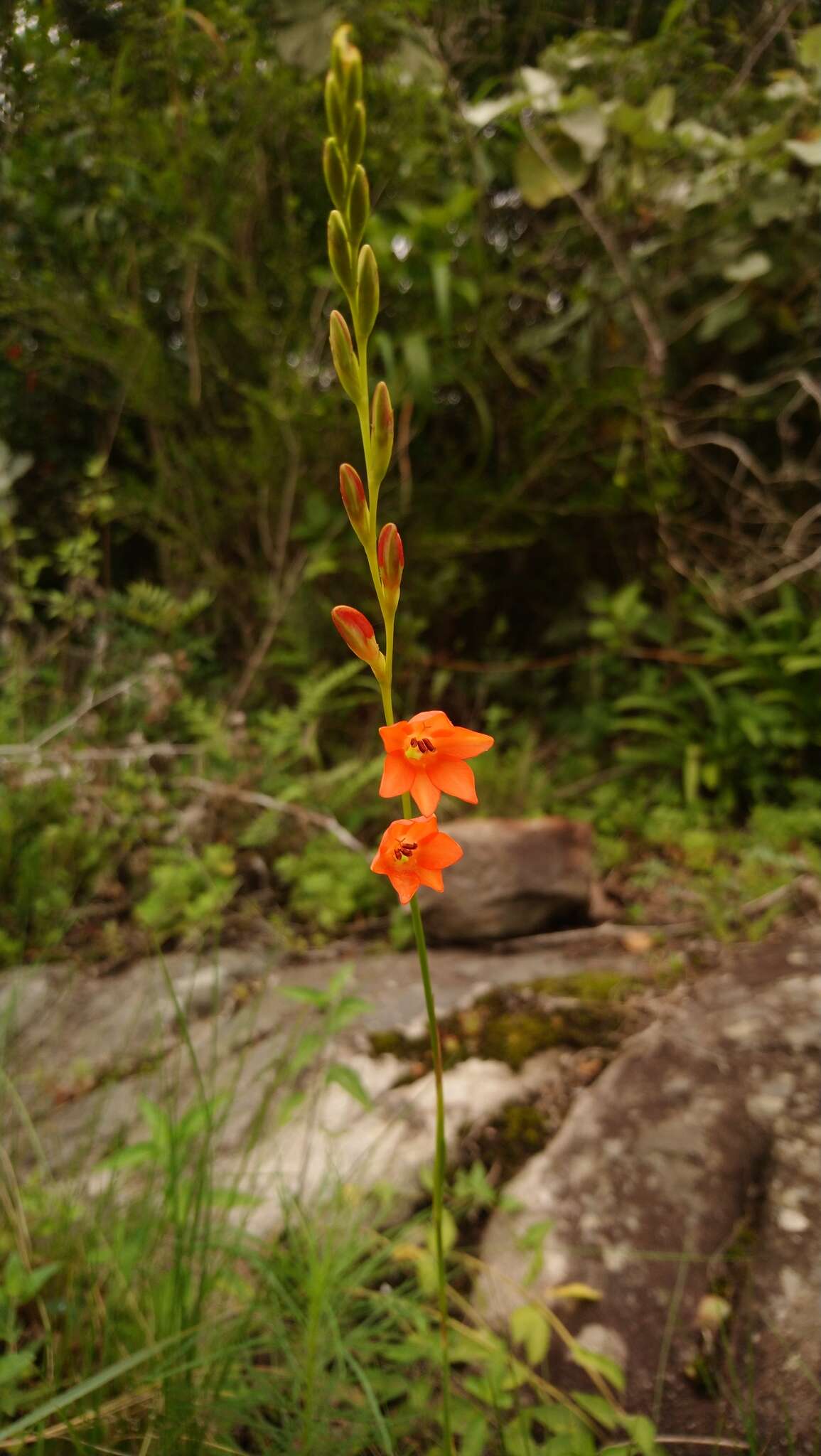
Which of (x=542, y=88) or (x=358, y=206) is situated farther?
(x=542, y=88)

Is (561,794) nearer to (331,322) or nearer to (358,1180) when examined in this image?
(358,1180)

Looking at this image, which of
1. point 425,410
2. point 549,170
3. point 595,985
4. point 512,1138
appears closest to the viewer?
point 512,1138

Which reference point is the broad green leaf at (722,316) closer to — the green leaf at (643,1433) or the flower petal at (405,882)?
the flower petal at (405,882)

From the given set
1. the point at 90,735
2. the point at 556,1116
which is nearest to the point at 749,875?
the point at 556,1116

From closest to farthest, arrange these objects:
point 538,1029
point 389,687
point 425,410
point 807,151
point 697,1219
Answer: point 389,687 < point 697,1219 < point 538,1029 < point 807,151 < point 425,410

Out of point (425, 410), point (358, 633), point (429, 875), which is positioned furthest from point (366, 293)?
point (425, 410)

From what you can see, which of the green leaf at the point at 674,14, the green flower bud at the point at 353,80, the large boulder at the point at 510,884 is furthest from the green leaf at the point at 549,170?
the green flower bud at the point at 353,80

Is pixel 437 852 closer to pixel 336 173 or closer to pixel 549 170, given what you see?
pixel 336 173
